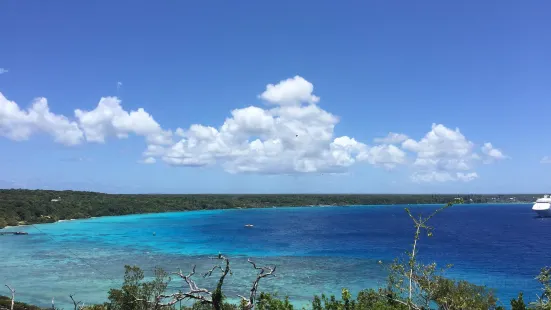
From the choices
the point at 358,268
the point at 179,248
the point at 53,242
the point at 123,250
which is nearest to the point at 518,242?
the point at 358,268

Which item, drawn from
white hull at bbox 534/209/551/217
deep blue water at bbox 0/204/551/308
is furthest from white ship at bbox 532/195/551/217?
deep blue water at bbox 0/204/551/308

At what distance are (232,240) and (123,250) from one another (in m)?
25.2

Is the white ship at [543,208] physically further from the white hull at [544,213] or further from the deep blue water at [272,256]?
the deep blue water at [272,256]

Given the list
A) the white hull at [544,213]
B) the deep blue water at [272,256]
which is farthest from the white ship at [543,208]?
the deep blue water at [272,256]

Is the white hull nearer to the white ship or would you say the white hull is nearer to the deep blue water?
the white ship

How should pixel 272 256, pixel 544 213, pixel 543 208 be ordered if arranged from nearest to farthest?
1. pixel 272 256
2. pixel 543 208
3. pixel 544 213

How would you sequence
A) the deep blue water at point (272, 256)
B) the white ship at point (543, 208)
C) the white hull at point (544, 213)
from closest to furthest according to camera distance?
the deep blue water at point (272, 256)
the white ship at point (543, 208)
the white hull at point (544, 213)

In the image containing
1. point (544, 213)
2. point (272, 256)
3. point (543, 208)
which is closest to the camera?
point (272, 256)

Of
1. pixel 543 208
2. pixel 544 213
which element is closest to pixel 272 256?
pixel 543 208

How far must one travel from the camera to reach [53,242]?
85062 millimetres

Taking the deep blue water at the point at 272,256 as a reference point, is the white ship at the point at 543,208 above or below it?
above

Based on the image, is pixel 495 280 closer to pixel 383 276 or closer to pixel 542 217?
pixel 383 276

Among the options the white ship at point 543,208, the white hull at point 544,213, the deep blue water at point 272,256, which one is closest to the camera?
the deep blue water at point 272,256

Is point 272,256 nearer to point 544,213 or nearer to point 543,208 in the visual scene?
point 543,208
